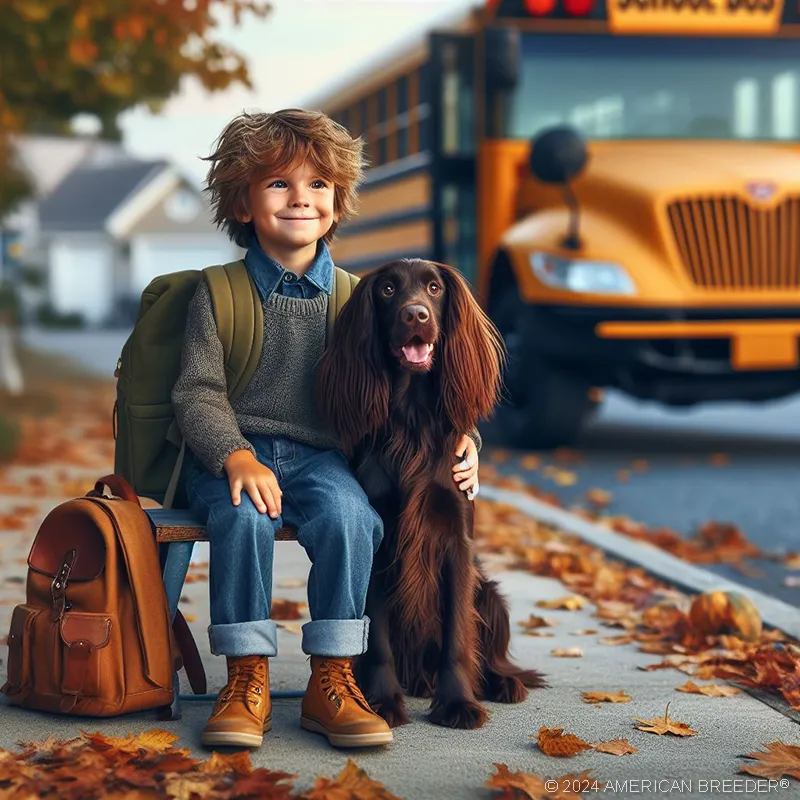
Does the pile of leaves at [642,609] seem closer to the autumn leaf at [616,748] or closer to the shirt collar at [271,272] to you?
the autumn leaf at [616,748]

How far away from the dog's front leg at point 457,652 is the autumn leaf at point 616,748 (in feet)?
1.03

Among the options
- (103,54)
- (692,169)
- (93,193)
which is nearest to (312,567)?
(692,169)

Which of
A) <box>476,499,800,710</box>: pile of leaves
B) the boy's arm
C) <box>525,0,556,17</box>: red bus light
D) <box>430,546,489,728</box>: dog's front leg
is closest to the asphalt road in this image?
<box>476,499,800,710</box>: pile of leaves

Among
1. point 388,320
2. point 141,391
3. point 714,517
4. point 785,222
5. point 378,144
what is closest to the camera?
point 388,320

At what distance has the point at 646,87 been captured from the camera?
10.6 metres

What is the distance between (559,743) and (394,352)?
3.27 ft

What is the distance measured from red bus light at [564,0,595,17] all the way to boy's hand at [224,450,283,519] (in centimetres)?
734

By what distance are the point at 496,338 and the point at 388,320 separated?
343mm

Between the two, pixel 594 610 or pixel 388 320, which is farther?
pixel 594 610

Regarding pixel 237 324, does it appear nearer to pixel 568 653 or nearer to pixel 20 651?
pixel 20 651

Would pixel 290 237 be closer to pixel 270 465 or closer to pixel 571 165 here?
pixel 270 465

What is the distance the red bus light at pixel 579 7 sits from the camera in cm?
1038

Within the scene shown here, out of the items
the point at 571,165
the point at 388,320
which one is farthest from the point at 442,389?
the point at 571,165

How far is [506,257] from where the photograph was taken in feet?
34.0
